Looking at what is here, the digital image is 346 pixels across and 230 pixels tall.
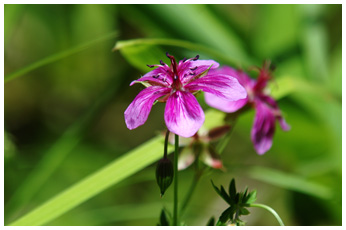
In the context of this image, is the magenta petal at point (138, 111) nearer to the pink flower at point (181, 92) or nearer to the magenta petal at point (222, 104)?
the pink flower at point (181, 92)

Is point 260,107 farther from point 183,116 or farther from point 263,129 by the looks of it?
point 183,116

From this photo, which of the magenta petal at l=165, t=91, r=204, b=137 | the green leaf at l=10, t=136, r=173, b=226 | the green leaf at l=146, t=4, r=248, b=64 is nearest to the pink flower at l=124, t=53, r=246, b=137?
the magenta petal at l=165, t=91, r=204, b=137

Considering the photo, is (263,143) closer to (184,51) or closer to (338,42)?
(184,51)

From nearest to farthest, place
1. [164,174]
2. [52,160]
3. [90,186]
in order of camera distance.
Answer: [164,174] → [90,186] → [52,160]

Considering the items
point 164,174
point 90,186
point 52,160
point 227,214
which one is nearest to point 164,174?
point 164,174

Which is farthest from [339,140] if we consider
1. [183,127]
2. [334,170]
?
[183,127]

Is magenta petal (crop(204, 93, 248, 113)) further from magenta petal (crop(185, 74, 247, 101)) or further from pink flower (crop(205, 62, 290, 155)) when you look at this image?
magenta petal (crop(185, 74, 247, 101))

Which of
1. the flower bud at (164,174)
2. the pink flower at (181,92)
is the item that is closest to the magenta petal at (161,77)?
the pink flower at (181,92)
